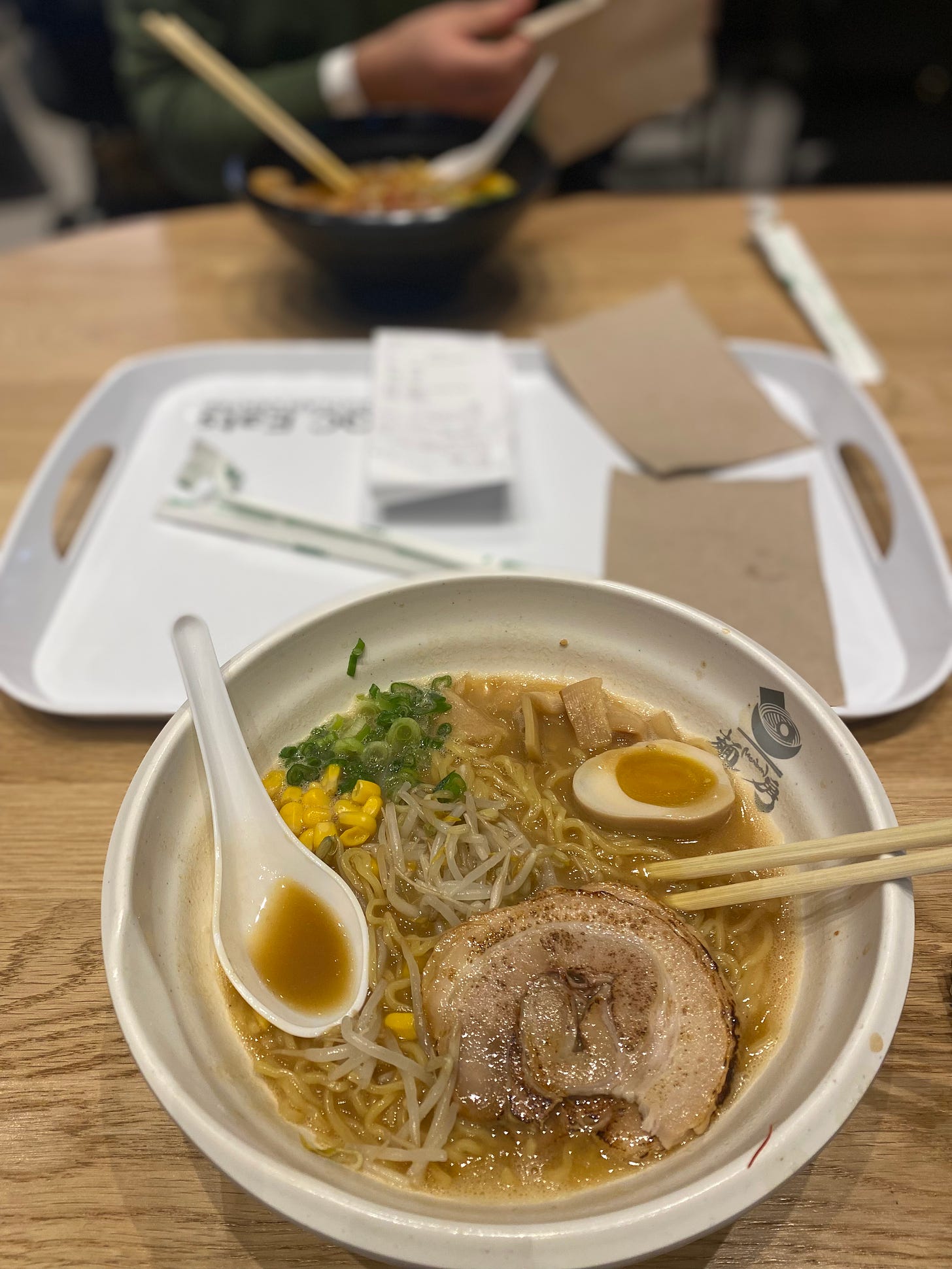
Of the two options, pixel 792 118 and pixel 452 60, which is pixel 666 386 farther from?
pixel 792 118

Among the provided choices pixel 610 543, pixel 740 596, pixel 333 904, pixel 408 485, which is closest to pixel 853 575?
pixel 740 596

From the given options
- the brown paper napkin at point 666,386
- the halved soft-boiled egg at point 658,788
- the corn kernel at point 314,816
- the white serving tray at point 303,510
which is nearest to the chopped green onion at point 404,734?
the corn kernel at point 314,816

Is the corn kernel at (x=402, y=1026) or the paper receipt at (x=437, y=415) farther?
the paper receipt at (x=437, y=415)

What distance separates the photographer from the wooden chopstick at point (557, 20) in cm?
286

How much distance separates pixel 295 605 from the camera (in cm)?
188

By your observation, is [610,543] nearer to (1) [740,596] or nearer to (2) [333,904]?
(1) [740,596]

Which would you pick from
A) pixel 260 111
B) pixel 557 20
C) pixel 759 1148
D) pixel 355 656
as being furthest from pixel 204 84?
pixel 759 1148

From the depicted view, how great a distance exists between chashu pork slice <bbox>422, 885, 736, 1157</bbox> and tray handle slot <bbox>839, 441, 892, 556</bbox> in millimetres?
1338

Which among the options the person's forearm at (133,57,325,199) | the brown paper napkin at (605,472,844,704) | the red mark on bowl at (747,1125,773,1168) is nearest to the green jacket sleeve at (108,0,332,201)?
the person's forearm at (133,57,325,199)

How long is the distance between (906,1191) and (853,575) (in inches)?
49.6

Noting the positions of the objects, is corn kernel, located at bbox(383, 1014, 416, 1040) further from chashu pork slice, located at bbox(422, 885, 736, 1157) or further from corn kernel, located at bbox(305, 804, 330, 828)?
corn kernel, located at bbox(305, 804, 330, 828)

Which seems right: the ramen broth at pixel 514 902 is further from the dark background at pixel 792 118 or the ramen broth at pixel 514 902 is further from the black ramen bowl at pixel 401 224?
the dark background at pixel 792 118

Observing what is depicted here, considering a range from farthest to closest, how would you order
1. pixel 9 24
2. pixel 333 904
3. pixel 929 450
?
pixel 9 24
pixel 929 450
pixel 333 904

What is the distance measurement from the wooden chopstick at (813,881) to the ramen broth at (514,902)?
1.5 inches
